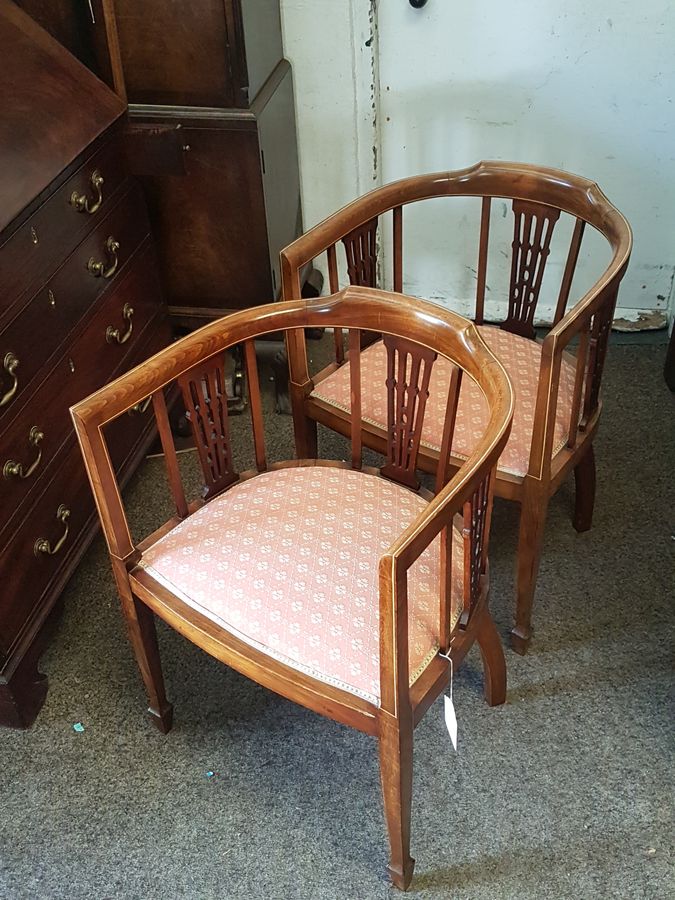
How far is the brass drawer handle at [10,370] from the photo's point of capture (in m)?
1.53

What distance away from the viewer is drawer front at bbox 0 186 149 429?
1561mm

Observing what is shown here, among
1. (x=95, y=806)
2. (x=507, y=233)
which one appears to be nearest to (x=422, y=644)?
(x=95, y=806)

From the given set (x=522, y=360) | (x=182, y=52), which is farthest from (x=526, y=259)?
(x=182, y=52)

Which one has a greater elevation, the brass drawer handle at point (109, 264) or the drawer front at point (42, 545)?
the brass drawer handle at point (109, 264)

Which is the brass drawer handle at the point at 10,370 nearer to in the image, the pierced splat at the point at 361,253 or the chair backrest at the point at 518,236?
the chair backrest at the point at 518,236

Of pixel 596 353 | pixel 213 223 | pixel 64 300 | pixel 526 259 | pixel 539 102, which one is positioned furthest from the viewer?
pixel 539 102

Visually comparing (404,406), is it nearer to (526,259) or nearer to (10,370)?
(526,259)

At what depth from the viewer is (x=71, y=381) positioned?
178cm

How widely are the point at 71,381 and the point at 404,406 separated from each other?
0.68m

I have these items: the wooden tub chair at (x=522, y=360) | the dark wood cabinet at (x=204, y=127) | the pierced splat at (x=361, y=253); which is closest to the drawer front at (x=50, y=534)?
the dark wood cabinet at (x=204, y=127)

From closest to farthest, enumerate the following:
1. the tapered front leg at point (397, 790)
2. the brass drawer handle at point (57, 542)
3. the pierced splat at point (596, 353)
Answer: the tapered front leg at point (397, 790), the pierced splat at point (596, 353), the brass drawer handle at point (57, 542)

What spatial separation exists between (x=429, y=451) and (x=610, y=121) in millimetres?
1134

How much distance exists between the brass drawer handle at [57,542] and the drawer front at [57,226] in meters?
0.42

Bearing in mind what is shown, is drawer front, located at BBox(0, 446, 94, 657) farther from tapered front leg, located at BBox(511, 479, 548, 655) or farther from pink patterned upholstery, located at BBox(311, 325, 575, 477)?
tapered front leg, located at BBox(511, 479, 548, 655)
